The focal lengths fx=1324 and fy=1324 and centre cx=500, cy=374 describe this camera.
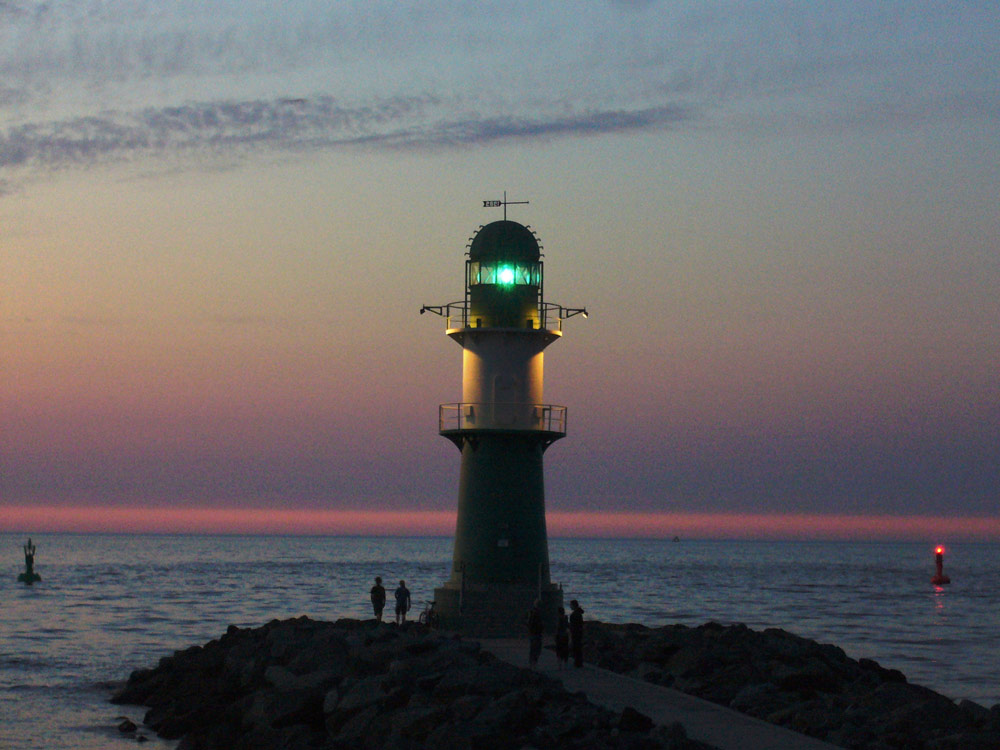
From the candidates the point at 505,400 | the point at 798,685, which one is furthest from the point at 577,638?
the point at 505,400

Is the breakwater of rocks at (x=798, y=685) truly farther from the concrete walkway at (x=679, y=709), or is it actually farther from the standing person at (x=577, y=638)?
the standing person at (x=577, y=638)

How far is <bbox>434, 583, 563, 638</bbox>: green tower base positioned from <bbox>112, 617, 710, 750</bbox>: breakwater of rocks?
1.22 m

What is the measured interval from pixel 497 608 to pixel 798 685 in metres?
6.56

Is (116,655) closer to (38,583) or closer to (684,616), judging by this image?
(684,616)

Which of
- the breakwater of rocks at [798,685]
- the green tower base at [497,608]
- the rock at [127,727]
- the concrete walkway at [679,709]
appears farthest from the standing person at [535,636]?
the rock at [127,727]

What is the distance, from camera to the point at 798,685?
938 inches

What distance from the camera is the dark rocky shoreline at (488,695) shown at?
1700 cm

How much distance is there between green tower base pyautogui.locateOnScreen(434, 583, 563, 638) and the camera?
27438 millimetres

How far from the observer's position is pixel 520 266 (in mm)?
28828

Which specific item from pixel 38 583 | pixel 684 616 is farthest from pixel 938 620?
pixel 38 583

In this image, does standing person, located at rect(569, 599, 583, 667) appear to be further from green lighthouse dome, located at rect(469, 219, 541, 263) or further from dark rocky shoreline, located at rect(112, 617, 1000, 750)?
green lighthouse dome, located at rect(469, 219, 541, 263)

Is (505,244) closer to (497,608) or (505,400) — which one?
(505,400)

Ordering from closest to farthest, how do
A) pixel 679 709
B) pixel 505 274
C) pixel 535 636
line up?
pixel 679 709 < pixel 535 636 < pixel 505 274

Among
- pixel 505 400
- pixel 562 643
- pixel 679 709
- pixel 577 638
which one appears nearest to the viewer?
pixel 679 709
